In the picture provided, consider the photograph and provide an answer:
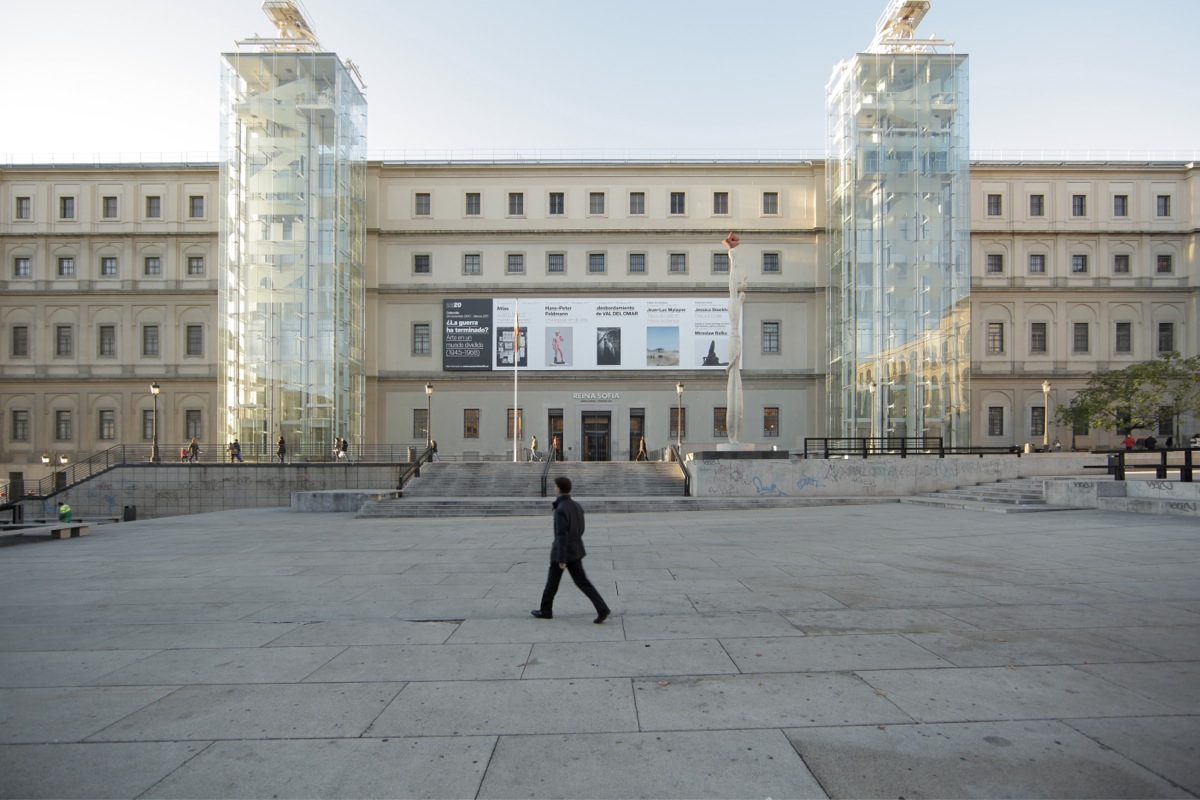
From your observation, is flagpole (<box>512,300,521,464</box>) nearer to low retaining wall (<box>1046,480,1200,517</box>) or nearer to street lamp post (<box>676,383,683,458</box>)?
street lamp post (<box>676,383,683,458</box>)

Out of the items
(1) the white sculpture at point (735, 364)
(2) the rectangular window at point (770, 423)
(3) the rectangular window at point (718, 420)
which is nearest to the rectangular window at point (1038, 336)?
(2) the rectangular window at point (770, 423)

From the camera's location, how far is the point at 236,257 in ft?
127

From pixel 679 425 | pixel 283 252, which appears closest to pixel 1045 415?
pixel 679 425

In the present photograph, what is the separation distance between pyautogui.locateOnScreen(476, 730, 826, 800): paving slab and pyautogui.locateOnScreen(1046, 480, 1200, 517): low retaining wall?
14.8m

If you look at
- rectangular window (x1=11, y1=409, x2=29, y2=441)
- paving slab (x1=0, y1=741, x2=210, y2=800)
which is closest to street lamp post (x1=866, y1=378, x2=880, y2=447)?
paving slab (x1=0, y1=741, x2=210, y2=800)

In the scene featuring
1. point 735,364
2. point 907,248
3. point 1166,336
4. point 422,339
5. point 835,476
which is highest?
point 907,248

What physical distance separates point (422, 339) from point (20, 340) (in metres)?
25.1

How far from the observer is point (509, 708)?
483 cm

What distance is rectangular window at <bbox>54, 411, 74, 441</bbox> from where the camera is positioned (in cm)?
4350

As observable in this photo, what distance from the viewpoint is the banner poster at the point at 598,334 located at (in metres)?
41.4

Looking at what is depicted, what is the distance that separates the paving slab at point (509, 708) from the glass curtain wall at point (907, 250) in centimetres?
3496

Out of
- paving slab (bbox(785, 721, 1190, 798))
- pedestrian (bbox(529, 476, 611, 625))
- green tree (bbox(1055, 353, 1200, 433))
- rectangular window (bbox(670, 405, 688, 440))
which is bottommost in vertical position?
paving slab (bbox(785, 721, 1190, 798))

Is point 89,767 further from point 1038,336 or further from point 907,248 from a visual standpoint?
point 1038,336

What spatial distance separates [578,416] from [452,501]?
63.4 ft
